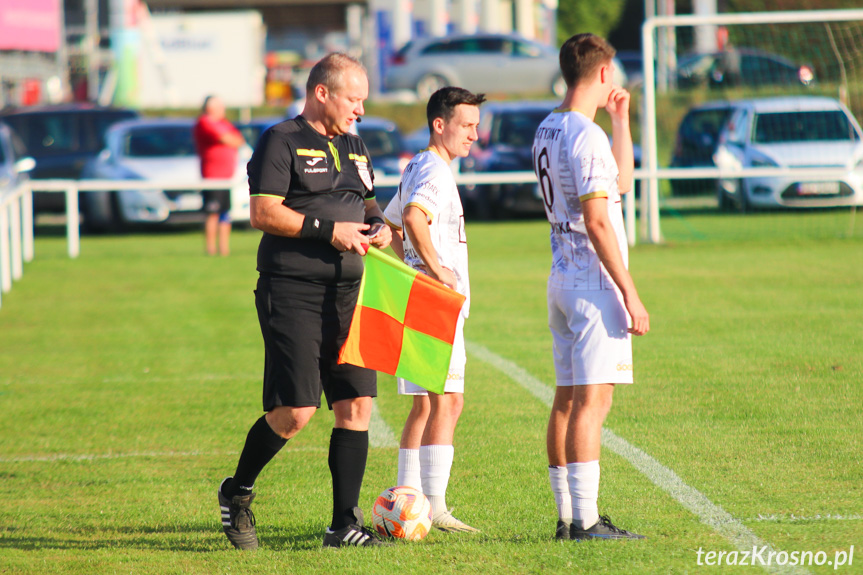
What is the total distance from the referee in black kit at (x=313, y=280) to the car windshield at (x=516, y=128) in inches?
612

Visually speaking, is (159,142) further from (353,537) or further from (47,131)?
(353,537)

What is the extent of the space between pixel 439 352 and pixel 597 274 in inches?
29.3

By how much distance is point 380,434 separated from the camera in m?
6.58

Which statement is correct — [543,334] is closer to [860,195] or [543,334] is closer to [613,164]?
[613,164]

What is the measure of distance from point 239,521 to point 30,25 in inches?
1305

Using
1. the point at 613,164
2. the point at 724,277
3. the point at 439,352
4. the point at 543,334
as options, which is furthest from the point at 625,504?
the point at 724,277

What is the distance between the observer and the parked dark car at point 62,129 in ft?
67.7

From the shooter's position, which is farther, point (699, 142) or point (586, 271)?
point (699, 142)

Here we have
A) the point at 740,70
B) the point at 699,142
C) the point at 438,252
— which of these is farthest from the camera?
the point at 740,70

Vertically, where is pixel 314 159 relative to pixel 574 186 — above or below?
above

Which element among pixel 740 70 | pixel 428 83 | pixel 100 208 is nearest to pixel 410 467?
pixel 100 208

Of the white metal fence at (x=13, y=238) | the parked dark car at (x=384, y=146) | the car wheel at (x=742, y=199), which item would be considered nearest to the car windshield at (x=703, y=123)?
the car wheel at (x=742, y=199)

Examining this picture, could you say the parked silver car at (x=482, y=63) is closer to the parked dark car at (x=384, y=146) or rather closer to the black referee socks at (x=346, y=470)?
the parked dark car at (x=384, y=146)

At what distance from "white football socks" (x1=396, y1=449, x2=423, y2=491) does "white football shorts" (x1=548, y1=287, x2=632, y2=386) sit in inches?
35.6
